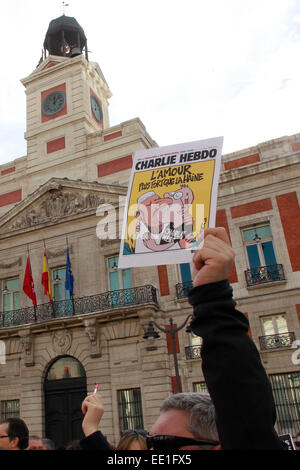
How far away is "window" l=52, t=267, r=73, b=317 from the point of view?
709 inches

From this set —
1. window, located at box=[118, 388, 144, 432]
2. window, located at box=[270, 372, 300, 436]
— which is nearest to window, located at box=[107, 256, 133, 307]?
window, located at box=[118, 388, 144, 432]

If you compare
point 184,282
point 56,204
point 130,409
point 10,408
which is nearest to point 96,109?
point 56,204

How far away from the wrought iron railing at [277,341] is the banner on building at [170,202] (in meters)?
13.3

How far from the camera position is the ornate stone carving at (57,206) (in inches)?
759

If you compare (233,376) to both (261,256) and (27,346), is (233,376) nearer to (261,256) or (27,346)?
(261,256)

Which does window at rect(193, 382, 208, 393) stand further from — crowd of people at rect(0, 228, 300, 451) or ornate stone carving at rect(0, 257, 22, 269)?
crowd of people at rect(0, 228, 300, 451)

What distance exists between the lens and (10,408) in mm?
17562

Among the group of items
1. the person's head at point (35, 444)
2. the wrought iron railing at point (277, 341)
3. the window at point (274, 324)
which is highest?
the window at point (274, 324)

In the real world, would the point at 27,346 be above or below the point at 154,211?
above

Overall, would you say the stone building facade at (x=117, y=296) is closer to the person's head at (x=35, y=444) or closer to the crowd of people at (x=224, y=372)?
the person's head at (x=35, y=444)

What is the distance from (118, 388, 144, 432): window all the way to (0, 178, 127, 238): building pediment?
7.97 m

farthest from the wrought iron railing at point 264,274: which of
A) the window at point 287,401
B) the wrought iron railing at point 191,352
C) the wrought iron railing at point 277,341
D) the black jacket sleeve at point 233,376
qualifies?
the black jacket sleeve at point 233,376

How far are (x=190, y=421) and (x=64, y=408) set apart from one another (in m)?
16.8

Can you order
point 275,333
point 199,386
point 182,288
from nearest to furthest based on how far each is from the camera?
point 275,333 → point 199,386 → point 182,288
